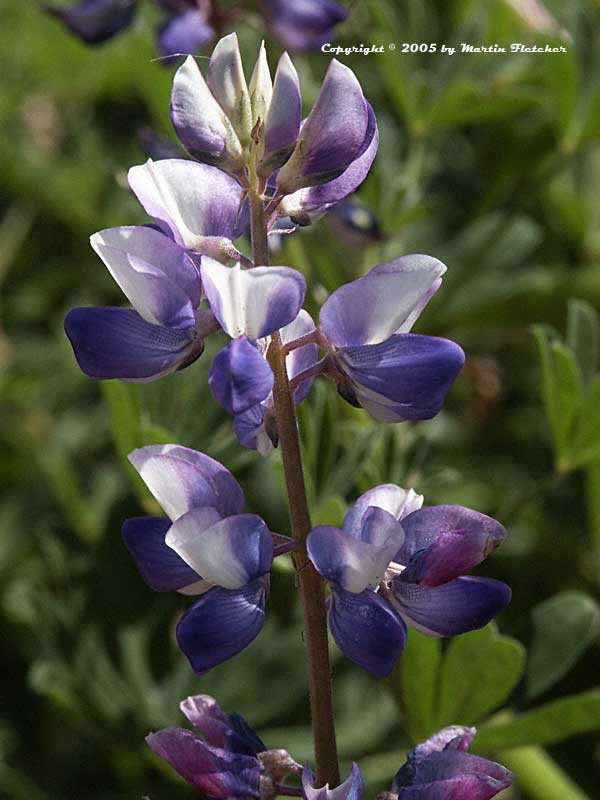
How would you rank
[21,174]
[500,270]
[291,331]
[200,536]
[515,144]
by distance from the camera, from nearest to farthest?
[200,536], [291,331], [500,270], [515,144], [21,174]

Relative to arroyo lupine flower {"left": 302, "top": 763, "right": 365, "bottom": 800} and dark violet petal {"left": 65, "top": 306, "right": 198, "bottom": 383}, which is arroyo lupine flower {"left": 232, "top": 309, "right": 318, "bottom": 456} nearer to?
dark violet petal {"left": 65, "top": 306, "right": 198, "bottom": 383}

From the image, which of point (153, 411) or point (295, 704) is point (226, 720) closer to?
point (153, 411)

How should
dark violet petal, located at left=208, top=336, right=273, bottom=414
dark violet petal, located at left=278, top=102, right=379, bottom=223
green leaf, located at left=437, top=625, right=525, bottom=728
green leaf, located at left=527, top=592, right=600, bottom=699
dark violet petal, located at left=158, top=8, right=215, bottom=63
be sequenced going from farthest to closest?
1. dark violet petal, located at left=158, top=8, right=215, bottom=63
2. green leaf, located at left=527, top=592, right=600, bottom=699
3. green leaf, located at left=437, top=625, right=525, bottom=728
4. dark violet petal, located at left=278, top=102, right=379, bottom=223
5. dark violet petal, located at left=208, top=336, right=273, bottom=414

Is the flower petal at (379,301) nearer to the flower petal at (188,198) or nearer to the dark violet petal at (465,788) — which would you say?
the flower petal at (188,198)

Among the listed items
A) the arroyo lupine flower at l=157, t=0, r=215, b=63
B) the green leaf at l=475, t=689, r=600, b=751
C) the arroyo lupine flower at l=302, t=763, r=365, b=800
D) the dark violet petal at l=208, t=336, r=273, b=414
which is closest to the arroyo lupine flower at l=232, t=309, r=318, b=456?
the dark violet petal at l=208, t=336, r=273, b=414

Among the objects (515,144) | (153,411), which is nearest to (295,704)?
(153,411)
